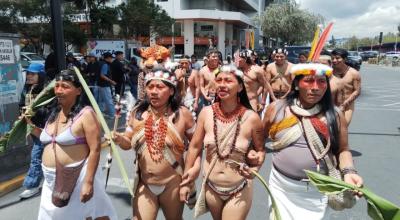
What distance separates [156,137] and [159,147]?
8 centimetres

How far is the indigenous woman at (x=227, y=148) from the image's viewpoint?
9.44ft

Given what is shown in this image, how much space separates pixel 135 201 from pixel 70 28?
21.9 m

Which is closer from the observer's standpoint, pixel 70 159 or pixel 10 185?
pixel 70 159

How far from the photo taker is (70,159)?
3064 millimetres

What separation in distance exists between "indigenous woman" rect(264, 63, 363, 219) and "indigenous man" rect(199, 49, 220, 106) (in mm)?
4602

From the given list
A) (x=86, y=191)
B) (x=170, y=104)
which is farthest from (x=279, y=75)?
(x=86, y=191)

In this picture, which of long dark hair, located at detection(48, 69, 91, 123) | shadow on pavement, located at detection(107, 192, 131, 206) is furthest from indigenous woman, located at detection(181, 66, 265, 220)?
shadow on pavement, located at detection(107, 192, 131, 206)

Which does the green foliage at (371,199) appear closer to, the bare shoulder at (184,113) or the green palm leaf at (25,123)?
the bare shoulder at (184,113)

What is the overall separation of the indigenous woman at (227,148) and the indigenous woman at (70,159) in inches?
28.9

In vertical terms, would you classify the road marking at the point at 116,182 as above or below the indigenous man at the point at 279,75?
below

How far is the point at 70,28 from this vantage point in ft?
75.9

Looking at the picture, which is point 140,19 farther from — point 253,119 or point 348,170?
point 348,170

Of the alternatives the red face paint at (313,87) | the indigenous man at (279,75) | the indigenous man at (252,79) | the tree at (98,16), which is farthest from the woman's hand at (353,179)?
the tree at (98,16)

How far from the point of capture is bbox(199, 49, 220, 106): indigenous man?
740 centimetres
